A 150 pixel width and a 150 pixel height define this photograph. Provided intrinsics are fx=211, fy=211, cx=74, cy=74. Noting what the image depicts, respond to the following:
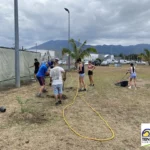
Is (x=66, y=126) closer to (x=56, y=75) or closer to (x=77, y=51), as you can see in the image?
(x=56, y=75)

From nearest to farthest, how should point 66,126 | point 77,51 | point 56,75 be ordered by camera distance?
point 66,126 < point 56,75 < point 77,51

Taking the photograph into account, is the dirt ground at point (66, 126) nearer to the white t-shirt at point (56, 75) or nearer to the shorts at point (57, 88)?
the shorts at point (57, 88)

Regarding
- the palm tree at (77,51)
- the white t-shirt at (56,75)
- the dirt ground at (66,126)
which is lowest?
the dirt ground at (66,126)

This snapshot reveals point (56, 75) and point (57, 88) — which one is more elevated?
point (56, 75)

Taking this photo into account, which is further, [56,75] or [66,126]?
[56,75]

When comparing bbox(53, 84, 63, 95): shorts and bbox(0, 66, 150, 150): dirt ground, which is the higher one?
bbox(53, 84, 63, 95): shorts

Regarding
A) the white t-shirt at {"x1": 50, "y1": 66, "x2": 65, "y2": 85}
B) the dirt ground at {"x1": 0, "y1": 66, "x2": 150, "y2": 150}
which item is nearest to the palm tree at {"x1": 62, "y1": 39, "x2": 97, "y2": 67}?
the dirt ground at {"x1": 0, "y1": 66, "x2": 150, "y2": 150}

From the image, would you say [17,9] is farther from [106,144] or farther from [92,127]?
[106,144]

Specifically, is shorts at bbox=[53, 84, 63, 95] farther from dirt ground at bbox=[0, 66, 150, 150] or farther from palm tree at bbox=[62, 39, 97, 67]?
palm tree at bbox=[62, 39, 97, 67]

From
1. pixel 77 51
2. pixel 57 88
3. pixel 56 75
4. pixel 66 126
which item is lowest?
pixel 66 126

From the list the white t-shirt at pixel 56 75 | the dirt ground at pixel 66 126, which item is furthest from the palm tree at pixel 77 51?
the white t-shirt at pixel 56 75

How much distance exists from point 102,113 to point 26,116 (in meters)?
2.32

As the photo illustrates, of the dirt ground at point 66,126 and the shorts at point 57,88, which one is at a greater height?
the shorts at point 57,88

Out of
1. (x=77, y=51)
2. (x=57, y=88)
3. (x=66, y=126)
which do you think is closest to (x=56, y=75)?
(x=57, y=88)
